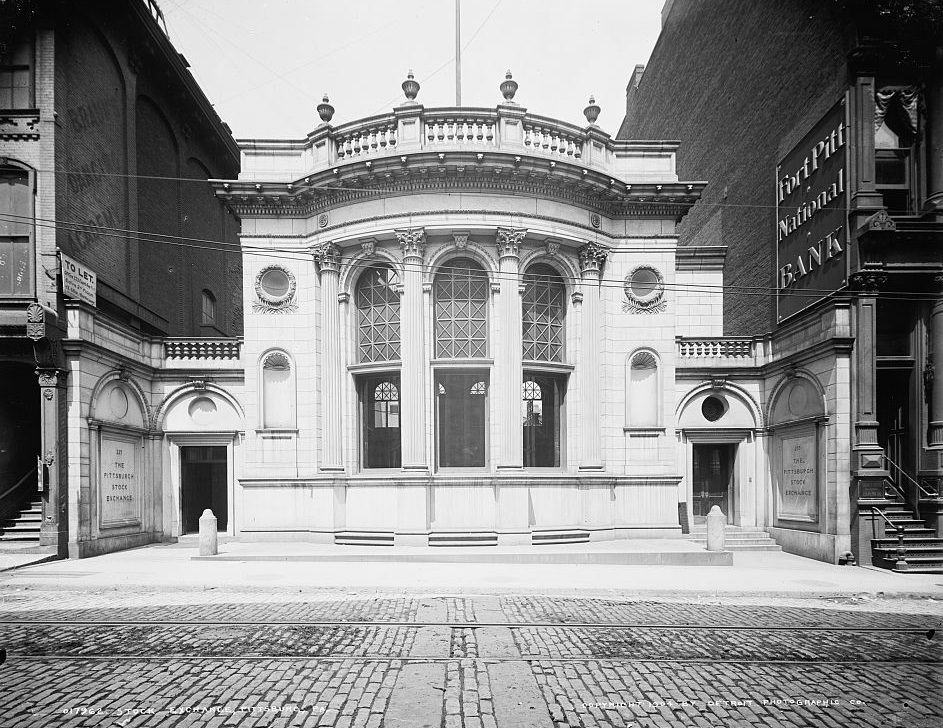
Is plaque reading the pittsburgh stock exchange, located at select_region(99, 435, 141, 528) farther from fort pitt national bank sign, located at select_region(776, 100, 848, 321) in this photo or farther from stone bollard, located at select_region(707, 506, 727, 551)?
fort pitt national bank sign, located at select_region(776, 100, 848, 321)

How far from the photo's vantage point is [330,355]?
57.6 ft

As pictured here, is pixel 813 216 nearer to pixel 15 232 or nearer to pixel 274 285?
pixel 274 285

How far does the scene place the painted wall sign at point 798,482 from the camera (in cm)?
1634

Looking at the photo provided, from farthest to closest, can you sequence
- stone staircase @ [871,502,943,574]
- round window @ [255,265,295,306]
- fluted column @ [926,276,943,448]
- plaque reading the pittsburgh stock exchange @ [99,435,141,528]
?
1. round window @ [255,265,295,306]
2. plaque reading the pittsburgh stock exchange @ [99,435,141,528]
3. fluted column @ [926,276,943,448]
4. stone staircase @ [871,502,943,574]

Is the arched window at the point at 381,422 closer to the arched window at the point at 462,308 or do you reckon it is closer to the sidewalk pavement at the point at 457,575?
the arched window at the point at 462,308

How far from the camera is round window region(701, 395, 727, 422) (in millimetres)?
19078

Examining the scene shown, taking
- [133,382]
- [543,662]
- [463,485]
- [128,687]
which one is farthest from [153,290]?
[543,662]

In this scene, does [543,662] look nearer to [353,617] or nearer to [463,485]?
[353,617]

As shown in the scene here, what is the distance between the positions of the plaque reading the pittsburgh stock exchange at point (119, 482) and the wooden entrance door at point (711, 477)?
16402 mm

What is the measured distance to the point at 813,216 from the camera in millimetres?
18234

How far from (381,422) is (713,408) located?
9956mm

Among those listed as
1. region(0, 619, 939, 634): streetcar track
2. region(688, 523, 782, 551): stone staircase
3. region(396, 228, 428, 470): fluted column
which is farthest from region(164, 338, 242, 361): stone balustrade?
region(688, 523, 782, 551): stone staircase

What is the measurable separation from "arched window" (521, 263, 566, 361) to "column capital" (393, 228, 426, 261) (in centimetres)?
301

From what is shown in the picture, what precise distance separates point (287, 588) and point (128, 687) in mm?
5224
